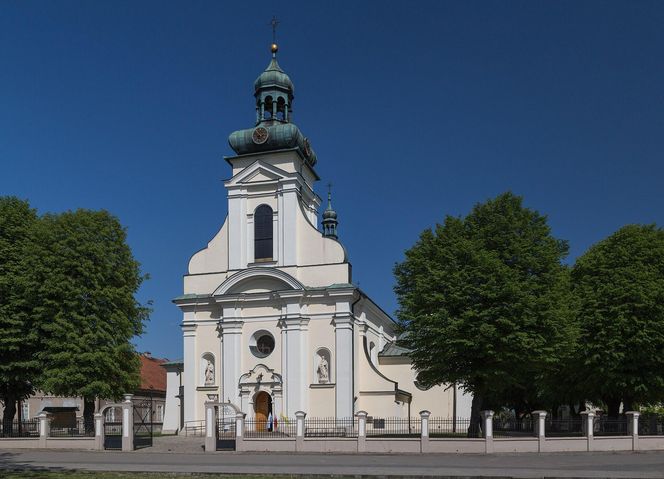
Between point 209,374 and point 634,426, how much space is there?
73.2 feet

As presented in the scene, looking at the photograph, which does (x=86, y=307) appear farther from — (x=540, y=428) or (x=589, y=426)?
(x=589, y=426)

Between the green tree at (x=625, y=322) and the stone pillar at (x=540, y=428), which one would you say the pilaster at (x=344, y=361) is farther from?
the stone pillar at (x=540, y=428)

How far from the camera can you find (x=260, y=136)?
41125 millimetres

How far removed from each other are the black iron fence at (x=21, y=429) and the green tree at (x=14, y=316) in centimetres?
6

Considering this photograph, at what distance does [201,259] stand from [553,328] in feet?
67.2

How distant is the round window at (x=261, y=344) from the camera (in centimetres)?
3953

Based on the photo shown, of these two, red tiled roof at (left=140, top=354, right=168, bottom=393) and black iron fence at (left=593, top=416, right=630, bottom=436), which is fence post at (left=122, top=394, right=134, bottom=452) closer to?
black iron fence at (left=593, top=416, right=630, bottom=436)

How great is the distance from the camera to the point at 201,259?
4159 cm

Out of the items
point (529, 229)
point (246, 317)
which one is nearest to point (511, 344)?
point (529, 229)

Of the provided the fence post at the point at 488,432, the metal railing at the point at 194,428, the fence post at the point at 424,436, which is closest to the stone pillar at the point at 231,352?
the metal railing at the point at 194,428

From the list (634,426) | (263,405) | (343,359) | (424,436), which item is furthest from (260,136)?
(634,426)

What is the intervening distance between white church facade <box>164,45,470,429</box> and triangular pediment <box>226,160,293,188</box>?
0.19ft

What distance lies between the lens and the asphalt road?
777 inches

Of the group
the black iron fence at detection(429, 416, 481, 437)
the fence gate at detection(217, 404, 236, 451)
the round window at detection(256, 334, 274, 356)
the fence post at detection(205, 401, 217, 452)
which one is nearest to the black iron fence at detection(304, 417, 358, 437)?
the fence gate at detection(217, 404, 236, 451)
